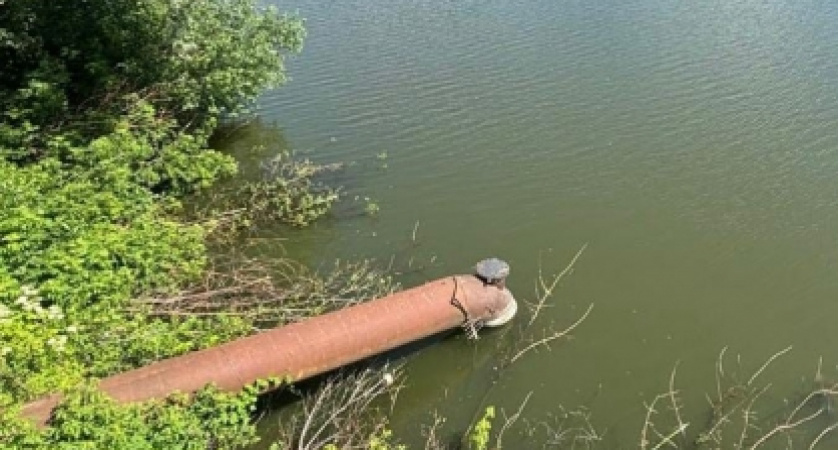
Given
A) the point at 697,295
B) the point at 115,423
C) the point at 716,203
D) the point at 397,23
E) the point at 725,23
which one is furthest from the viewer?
the point at 397,23

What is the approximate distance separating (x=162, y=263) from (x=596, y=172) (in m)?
6.77

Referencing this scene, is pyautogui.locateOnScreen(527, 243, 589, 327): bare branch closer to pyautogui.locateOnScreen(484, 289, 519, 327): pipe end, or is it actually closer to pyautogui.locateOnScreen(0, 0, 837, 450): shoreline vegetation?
pyautogui.locateOnScreen(0, 0, 837, 450): shoreline vegetation

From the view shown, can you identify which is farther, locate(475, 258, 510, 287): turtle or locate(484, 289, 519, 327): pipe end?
locate(484, 289, 519, 327): pipe end

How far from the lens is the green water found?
9008mm

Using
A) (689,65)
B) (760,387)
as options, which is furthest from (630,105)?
(760,387)

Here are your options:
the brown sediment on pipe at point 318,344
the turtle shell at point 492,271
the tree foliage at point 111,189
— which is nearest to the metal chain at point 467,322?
the brown sediment on pipe at point 318,344

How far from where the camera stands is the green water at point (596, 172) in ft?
29.6

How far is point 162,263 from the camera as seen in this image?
925 centimetres

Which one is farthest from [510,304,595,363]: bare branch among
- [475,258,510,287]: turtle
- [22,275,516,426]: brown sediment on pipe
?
[475,258,510,287]: turtle

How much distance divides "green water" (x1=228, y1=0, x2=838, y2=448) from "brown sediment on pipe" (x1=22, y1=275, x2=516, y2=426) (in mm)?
629

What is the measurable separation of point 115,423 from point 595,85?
1163cm

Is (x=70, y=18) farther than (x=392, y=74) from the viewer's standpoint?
No

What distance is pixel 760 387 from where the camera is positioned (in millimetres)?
8500

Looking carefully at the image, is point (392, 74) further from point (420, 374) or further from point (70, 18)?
point (420, 374)
